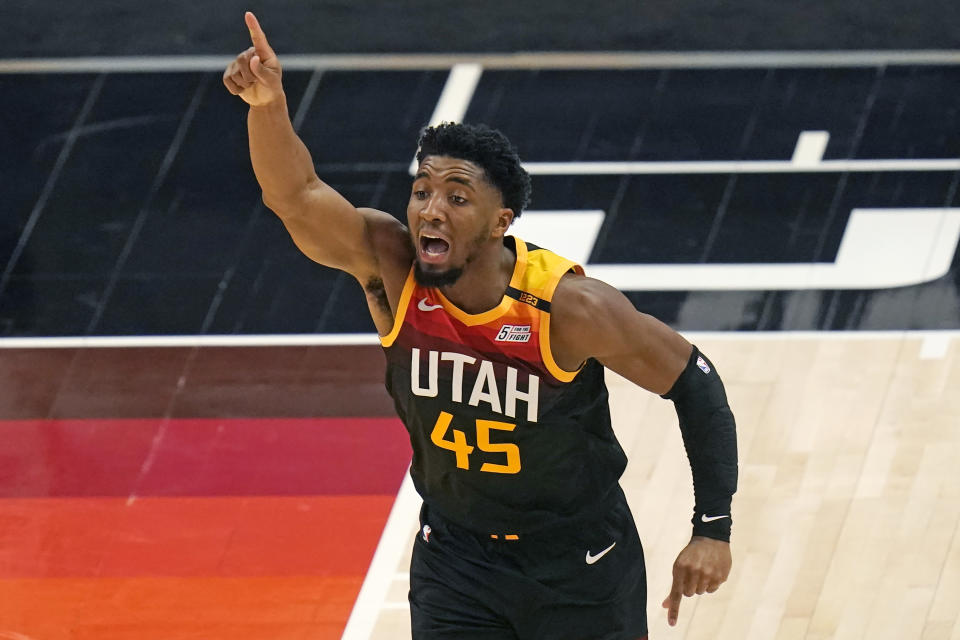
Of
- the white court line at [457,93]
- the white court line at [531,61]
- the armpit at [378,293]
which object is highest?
the white court line at [531,61]

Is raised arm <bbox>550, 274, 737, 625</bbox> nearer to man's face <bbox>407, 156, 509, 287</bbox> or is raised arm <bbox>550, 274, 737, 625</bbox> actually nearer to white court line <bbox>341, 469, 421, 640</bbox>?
man's face <bbox>407, 156, 509, 287</bbox>

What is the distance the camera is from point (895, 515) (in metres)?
5.37

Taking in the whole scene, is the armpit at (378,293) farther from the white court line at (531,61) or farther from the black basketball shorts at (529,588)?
the white court line at (531,61)

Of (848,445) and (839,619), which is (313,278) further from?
(839,619)

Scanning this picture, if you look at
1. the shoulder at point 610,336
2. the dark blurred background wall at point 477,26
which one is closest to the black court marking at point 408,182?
the dark blurred background wall at point 477,26

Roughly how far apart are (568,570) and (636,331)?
0.60 m

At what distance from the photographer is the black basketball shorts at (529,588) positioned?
3502 millimetres

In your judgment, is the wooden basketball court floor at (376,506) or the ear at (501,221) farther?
the wooden basketball court floor at (376,506)

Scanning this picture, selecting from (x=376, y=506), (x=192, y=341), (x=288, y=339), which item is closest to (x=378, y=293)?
(x=376, y=506)

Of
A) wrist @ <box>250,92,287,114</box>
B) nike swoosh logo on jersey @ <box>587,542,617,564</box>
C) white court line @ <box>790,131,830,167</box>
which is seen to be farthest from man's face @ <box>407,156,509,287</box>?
white court line @ <box>790,131,830,167</box>

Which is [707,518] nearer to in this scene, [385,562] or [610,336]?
[610,336]

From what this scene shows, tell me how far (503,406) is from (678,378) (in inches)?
16.2

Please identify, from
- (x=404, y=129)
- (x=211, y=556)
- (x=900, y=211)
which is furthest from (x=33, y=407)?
(x=900, y=211)

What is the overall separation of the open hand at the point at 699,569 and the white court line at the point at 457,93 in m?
4.84
